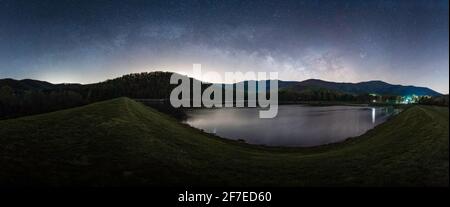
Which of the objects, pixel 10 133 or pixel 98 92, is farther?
pixel 98 92

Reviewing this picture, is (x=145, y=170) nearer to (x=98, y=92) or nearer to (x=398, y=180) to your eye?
(x=398, y=180)

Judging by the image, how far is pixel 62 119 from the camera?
25.1 m

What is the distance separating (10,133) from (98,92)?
166 meters

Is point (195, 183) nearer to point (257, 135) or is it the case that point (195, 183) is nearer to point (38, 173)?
point (38, 173)

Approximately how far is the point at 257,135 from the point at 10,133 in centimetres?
3337

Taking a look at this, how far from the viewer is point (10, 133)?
60.7 ft

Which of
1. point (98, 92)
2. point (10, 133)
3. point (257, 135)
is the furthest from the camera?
point (98, 92)

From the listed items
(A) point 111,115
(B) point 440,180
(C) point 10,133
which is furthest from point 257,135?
(B) point 440,180

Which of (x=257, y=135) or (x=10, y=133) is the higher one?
(x=10, y=133)

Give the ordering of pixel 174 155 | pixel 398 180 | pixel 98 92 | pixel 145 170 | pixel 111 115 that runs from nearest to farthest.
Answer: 1. pixel 398 180
2. pixel 145 170
3. pixel 174 155
4. pixel 111 115
5. pixel 98 92
